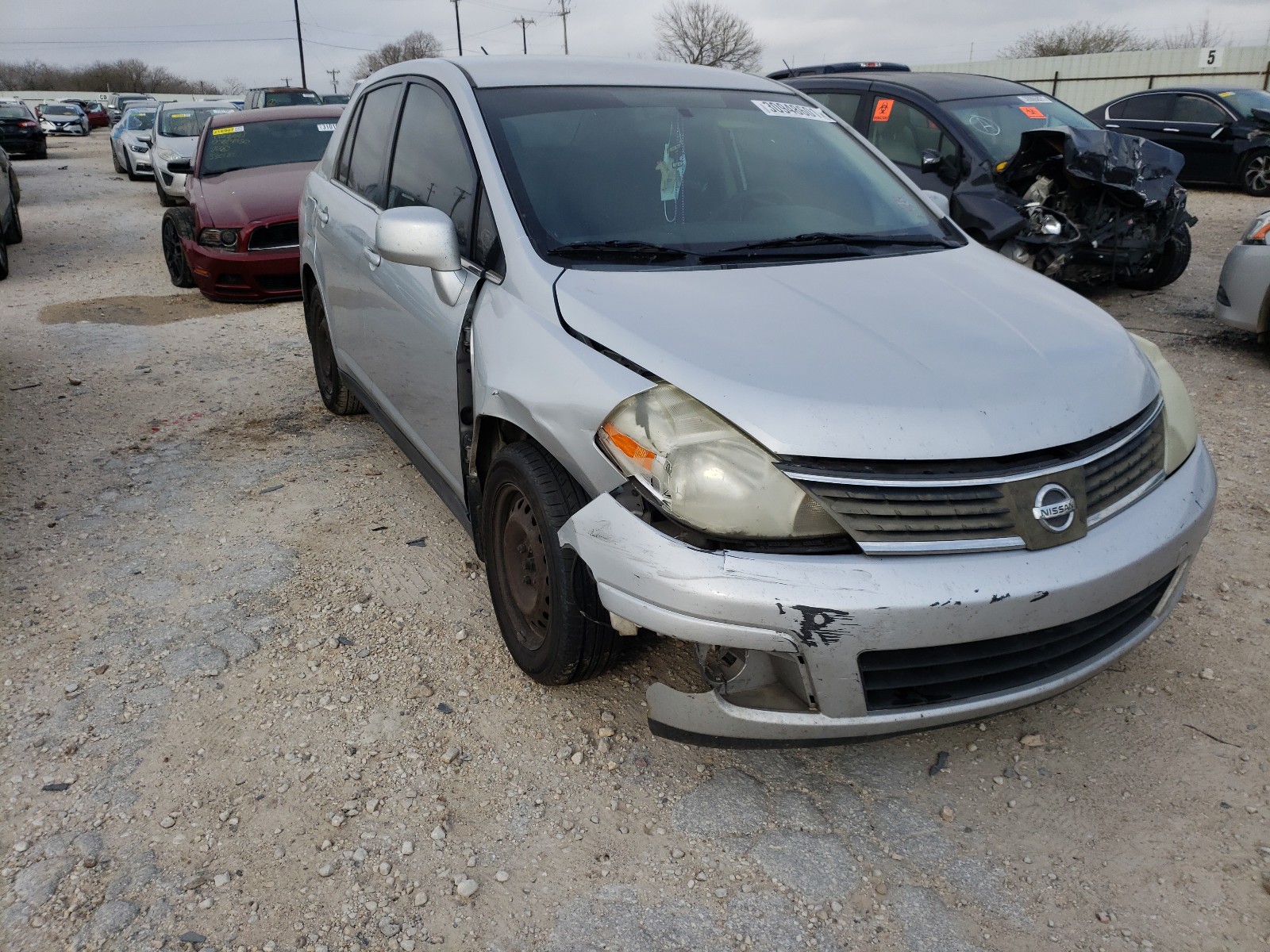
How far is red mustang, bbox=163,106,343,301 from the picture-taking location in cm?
810

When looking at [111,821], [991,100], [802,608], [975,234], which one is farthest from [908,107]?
[111,821]

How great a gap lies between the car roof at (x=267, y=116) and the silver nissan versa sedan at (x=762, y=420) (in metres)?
7.07

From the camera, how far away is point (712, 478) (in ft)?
6.63

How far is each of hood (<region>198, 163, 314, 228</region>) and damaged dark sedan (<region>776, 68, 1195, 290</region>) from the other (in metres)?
4.46

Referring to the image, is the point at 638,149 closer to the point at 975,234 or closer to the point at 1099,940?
the point at 1099,940

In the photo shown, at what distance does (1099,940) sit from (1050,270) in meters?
5.75

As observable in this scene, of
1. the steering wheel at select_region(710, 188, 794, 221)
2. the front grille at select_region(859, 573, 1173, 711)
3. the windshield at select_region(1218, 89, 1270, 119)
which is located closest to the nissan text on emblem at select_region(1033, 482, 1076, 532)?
the front grille at select_region(859, 573, 1173, 711)

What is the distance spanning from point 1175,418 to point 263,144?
891cm

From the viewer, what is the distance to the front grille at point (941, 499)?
6.48 ft

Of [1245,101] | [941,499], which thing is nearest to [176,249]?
[941,499]

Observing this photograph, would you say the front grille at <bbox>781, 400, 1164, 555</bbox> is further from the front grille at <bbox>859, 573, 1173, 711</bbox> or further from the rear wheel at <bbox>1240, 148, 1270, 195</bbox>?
the rear wheel at <bbox>1240, 148, 1270, 195</bbox>

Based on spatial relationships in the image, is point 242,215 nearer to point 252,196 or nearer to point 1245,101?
point 252,196

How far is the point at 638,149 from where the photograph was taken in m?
3.00

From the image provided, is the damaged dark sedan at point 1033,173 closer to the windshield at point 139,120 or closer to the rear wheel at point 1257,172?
the rear wheel at point 1257,172
